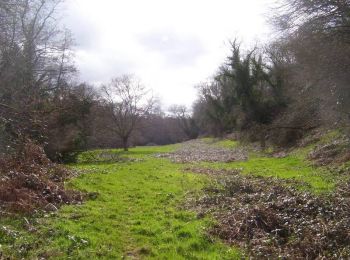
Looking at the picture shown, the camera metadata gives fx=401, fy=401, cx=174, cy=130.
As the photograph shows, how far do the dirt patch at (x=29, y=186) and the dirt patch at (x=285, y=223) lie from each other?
405cm

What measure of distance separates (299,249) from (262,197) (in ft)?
12.7

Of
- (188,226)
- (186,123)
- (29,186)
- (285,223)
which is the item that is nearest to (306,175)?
(285,223)

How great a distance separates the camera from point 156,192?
14609mm

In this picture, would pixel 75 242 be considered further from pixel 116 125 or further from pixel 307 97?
pixel 116 125

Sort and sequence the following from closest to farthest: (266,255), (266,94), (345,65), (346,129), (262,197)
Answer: (266,255), (262,197), (345,65), (346,129), (266,94)

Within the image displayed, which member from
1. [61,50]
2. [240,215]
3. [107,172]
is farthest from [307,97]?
[61,50]

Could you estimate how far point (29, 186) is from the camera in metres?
11.9

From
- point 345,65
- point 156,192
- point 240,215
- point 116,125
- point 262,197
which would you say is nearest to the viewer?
point 240,215

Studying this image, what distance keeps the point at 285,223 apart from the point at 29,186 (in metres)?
7.51

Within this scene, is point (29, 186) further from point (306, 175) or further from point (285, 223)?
point (306, 175)

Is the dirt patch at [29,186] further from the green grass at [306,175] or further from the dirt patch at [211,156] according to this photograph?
the dirt patch at [211,156]

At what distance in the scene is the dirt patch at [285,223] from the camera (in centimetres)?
728

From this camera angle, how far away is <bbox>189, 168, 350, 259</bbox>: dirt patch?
728 cm

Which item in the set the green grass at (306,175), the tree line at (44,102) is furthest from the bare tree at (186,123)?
the green grass at (306,175)
